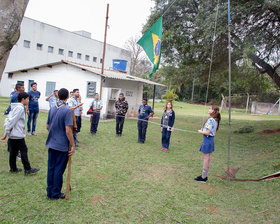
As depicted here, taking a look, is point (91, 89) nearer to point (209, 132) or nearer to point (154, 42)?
point (154, 42)

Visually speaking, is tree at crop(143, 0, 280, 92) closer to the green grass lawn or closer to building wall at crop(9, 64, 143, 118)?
building wall at crop(9, 64, 143, 118)

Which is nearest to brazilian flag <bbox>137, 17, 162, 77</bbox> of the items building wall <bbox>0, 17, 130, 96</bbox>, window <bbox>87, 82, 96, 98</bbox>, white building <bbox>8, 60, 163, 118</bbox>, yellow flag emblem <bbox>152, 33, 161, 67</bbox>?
yellow flag emblem <bbox>152, 33, 161, 67</bbox>

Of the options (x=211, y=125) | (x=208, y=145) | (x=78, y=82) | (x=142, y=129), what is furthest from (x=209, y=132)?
(x=78, y=82)

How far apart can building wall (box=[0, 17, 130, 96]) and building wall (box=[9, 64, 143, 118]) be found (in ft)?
28.6

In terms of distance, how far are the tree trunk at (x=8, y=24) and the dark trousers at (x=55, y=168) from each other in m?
1.69

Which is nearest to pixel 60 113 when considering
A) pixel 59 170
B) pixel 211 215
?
pixel 59 170

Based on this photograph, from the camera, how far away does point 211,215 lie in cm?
384

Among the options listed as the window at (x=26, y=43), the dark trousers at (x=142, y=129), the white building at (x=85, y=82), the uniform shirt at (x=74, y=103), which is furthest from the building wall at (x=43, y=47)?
the dark trousers at (x=142, y=129)

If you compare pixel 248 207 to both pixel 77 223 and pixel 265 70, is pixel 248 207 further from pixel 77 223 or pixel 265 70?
pixel 265 70

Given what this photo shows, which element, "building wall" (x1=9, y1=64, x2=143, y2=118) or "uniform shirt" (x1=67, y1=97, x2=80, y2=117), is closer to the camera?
"uniform shirt" (x1=67, y1=97, x2=80, y2=117)

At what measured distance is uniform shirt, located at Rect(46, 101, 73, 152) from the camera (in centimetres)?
375

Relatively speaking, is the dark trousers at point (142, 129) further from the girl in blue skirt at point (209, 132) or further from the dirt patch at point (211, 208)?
the dirt patch at point (211, 208)

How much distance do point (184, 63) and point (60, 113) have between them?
1080 cm

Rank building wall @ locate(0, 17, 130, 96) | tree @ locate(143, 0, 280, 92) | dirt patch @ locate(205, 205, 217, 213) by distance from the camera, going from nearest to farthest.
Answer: dirt patch @ locate(205, 205, 217, 213) < tree @ locate(143, 0, 280, 92) < building wall @ locate(0, 17, 130, 96)
